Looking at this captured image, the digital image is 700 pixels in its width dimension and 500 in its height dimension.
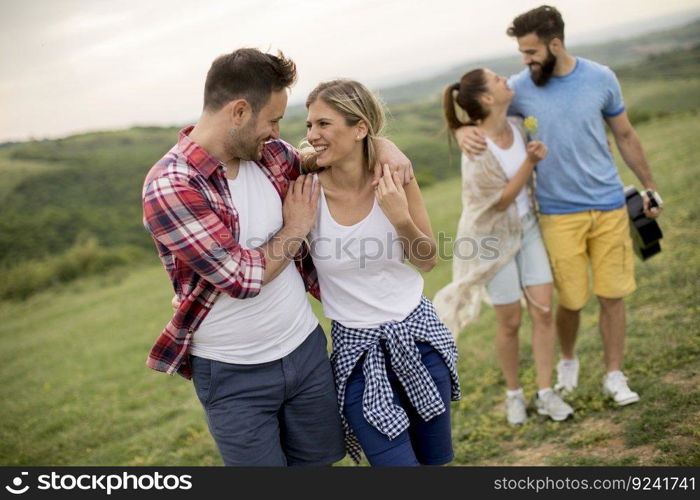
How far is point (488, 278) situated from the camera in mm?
4195

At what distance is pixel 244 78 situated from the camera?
248 cm

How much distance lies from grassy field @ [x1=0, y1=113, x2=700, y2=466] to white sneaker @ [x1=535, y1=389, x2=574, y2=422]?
7 centimetres

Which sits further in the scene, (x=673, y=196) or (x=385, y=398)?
(x=673, y=196)

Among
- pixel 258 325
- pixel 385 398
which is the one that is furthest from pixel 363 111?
pixel 385 398

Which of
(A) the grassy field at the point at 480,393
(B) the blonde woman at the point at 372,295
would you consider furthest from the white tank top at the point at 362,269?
(A) the grassy field at the point at 480,393

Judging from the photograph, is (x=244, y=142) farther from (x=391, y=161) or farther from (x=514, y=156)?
(x=514, y=156)

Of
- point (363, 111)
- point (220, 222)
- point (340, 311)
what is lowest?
point (340, 311)

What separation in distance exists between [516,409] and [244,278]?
2.67 m

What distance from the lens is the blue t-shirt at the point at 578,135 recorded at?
404 cm

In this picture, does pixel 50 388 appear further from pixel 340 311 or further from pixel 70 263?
pixel 70 263

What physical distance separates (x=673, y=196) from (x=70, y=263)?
71.0 feet

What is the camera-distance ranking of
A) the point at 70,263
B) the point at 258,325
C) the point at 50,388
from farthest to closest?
1. the point at 70,263
2. the point at 50,388
3. the point at 258,325

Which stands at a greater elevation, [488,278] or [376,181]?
[376,181]

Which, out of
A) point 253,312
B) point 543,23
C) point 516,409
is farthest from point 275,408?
point 543,23
